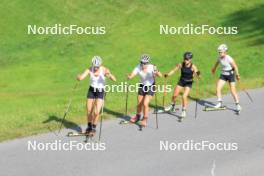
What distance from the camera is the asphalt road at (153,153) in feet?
46.9

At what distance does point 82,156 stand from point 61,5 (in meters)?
44.6

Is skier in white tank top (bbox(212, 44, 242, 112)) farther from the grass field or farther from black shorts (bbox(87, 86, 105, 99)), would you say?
black shorts (bbox(87, 86, 105, 99))

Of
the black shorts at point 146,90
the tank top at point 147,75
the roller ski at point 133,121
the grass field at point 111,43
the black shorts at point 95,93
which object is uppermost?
the grass field at point 111,43

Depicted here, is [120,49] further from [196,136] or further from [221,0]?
[196,136]

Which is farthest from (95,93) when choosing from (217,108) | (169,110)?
(217,108)

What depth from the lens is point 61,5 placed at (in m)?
58.3

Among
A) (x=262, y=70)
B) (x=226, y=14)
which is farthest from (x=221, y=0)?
(x=262, y=70)
